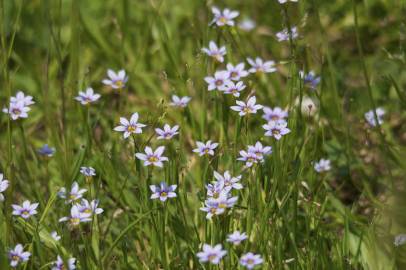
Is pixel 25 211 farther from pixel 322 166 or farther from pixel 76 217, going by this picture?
pixel 322 166

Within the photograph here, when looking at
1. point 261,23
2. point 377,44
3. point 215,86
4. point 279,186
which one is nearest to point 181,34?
point 261,23

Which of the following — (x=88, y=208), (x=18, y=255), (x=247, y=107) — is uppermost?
(x=247, y=107)

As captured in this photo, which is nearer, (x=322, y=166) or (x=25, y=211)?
(x=25, y=211)

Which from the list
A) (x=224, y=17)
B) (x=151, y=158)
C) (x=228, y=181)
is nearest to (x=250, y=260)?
(x=228, y=181)

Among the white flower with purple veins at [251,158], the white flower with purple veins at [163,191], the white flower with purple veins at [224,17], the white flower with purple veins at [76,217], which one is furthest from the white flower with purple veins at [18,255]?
the white flower with purple veins at [224,17]

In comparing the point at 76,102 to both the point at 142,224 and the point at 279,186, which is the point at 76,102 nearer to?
the point at 142,224

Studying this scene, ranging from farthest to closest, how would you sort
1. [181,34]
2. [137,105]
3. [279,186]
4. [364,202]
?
[181,34]
[137,105]
[364,202]
[279,186]

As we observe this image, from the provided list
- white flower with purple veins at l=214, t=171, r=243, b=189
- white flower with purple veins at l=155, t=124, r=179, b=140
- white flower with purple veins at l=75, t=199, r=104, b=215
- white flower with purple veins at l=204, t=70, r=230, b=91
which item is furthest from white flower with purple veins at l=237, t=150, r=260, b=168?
white flower with purple veins at l=75, t=199, r=104, b=215

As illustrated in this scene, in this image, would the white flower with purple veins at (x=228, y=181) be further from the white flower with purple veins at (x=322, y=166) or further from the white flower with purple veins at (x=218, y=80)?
the white flower with purple veins at (x=322, y=166)

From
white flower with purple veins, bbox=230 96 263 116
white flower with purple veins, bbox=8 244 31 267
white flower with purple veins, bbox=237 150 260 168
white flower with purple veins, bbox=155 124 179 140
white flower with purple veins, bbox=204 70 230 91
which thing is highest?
white flower with purple veins, bbox=204 70 230 91

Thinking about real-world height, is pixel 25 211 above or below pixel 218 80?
below

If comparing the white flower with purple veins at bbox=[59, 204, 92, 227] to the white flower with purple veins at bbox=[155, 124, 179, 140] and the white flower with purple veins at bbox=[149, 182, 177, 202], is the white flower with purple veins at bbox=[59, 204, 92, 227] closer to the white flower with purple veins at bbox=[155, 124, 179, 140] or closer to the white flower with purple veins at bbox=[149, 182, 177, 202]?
the white flower with purple veins at bbox=[149, 182, 177, 202]
